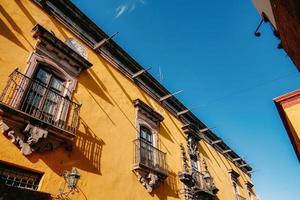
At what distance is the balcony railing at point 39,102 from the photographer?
17.6 feet

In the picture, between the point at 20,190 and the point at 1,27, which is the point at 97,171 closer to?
the point at 20,190

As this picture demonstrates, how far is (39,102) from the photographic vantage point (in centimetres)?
598

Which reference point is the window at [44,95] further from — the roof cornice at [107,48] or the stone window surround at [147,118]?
the stone window surround at [147,118]

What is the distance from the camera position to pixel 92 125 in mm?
7227

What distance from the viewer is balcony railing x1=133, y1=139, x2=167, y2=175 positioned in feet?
27.1

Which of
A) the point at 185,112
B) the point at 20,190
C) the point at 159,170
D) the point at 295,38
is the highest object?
the point at 185,112

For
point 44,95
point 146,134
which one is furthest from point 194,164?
point 44,95

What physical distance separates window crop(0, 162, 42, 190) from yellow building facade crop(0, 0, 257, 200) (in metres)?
0.02

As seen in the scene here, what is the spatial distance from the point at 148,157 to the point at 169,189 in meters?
1.69

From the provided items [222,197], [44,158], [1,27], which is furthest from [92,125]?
[222,197]

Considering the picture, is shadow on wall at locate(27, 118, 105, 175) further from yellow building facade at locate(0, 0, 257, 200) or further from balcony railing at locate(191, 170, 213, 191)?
balcony railing at locate(191, 170, 213, 191)

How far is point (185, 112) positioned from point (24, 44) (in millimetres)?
8904

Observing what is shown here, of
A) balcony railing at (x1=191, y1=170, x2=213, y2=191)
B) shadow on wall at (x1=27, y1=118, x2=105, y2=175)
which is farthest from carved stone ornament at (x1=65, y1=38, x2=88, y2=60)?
balcony railing at (x1=191, y1=170, x2=213, y2=191)

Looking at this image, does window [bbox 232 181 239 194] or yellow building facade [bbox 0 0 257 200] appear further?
window [bbox 232 181 239 194]
